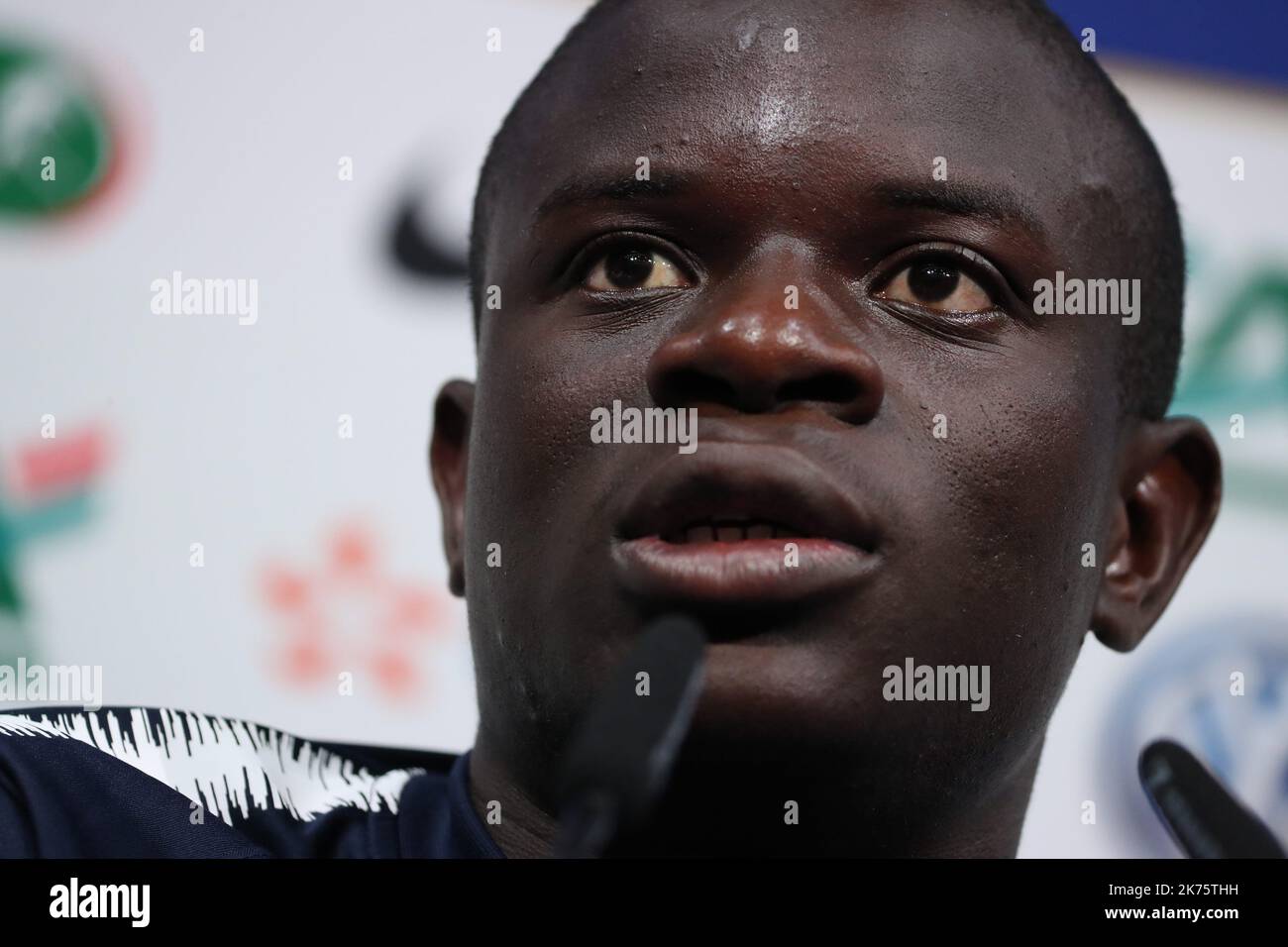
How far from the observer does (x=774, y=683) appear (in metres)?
1.30

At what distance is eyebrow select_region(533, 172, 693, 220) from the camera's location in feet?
4.97

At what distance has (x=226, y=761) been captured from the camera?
65.0 inches

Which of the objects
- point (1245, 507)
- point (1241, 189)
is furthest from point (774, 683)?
point (1241, 189)

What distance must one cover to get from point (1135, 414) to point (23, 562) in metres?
1.54

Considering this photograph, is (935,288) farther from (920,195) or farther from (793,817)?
(793,817)

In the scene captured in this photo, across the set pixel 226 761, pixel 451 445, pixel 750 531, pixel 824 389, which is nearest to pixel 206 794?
pixel 226 761

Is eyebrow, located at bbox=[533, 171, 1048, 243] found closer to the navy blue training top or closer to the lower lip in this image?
the lower lip

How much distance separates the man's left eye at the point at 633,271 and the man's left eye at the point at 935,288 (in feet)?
0.69

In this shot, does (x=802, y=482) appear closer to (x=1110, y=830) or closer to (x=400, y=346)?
(x=400, y=346)


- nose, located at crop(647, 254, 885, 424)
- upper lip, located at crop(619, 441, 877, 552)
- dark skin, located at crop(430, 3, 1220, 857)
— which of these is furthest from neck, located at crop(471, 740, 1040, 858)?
nose, located at crop(647, 254, 885, 424)

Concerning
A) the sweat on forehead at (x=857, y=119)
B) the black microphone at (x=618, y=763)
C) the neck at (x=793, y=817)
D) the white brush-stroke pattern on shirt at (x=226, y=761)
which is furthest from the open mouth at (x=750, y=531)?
the white brush-stroke pattern on shirt at (x=226, y=761)

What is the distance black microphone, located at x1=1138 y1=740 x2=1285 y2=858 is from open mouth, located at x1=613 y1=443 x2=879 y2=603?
33 centimetres

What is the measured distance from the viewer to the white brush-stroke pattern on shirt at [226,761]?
157cm
